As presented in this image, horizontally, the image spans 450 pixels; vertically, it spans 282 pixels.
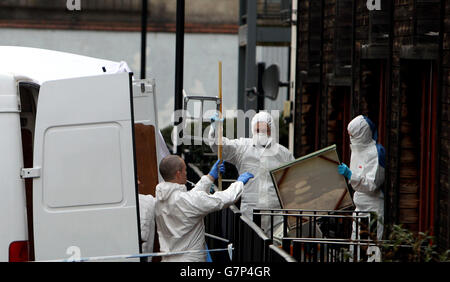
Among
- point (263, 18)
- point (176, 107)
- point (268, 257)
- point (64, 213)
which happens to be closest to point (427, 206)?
point (176, 107)

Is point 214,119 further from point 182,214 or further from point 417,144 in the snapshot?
point 182,214

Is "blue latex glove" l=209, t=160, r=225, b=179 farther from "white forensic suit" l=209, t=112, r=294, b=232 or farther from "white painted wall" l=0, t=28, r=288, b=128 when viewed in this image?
"white painted wall" l=0, t=28, r=288, b=128

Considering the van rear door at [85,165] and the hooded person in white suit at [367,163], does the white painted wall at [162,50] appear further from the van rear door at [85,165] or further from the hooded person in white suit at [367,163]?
the van rear door at [85,165]

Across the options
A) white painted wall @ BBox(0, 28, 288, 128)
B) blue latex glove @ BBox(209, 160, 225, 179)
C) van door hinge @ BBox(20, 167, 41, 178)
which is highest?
van door hinge @ BBox(20, 167, 41, 178)

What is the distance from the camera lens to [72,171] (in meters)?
7.50

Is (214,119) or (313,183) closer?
(313,183)

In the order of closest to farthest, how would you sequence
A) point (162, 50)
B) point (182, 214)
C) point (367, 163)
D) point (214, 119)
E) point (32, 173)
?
point (32, 173), point (182, 214), point (367, 163), point (214, 119), point (162, 50)

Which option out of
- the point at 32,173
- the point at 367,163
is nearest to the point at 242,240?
the point at 367,163

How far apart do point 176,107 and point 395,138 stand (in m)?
2.36

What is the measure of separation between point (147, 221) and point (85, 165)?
867 millimetres

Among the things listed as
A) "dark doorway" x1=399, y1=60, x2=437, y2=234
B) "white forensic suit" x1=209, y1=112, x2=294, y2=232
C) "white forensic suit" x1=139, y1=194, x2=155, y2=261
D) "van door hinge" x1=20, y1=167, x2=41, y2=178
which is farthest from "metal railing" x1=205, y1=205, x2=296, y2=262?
"dark doorway" x1=399, y1=60, x2=437, y2=234

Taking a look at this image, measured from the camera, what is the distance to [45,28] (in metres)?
45.7

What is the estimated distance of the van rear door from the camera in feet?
24.6

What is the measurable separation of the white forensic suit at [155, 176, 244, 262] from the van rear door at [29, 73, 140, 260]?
1.84 ft
